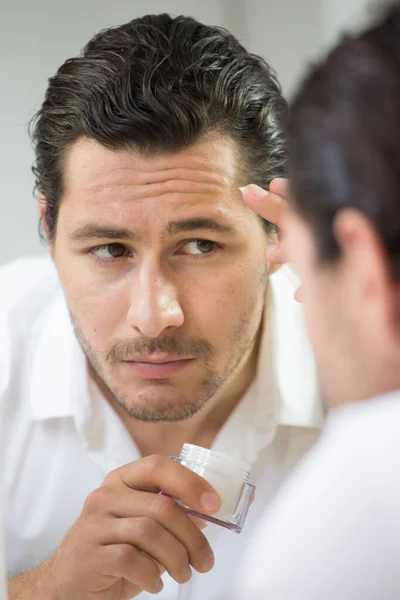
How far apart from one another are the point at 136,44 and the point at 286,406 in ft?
1.83

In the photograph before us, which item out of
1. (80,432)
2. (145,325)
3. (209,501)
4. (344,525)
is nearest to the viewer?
(344,525)

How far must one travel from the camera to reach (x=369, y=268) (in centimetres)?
52

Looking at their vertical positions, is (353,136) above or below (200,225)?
below

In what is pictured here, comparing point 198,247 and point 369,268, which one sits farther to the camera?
point 198,247

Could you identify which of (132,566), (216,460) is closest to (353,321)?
(216,460)

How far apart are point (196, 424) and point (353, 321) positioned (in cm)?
78

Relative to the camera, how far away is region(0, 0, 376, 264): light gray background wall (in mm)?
1316

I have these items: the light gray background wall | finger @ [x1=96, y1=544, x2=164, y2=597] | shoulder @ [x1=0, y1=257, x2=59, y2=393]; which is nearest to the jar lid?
finger @ [x1=96, y1=544, x2=164, y2=597]

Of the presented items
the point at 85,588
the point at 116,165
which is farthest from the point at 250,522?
the point at 116,165

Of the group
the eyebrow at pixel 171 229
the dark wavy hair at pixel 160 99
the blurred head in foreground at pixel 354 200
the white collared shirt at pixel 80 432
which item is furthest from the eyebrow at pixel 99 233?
the blurred head in foreground at pixel 354 200

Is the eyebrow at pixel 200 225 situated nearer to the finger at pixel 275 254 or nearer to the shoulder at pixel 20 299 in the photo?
the finger at pixel 275 254

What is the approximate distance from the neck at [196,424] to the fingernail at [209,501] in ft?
1.31

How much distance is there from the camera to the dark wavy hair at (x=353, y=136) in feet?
1.64

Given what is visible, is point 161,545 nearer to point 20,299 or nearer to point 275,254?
point 275,254
